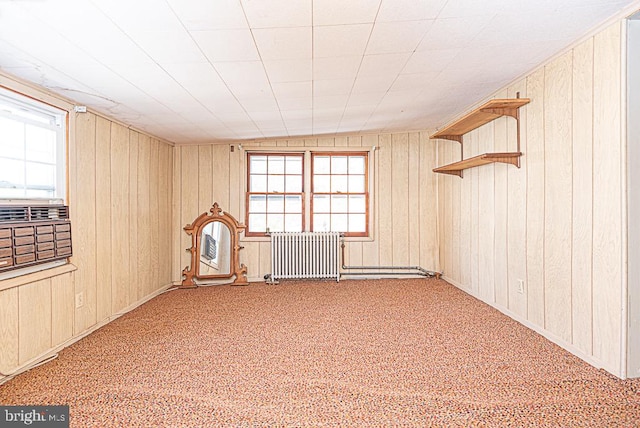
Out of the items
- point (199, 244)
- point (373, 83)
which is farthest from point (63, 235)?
point (373, 83)

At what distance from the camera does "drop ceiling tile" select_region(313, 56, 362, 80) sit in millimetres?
2585

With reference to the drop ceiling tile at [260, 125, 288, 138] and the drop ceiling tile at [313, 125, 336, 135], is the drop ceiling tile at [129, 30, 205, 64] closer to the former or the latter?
the drop ceiling tile at [260, 125, 288, 138]

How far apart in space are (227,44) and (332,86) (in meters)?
1.17

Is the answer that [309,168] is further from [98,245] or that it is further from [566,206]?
[566,206]

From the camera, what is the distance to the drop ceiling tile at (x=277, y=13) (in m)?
1.80

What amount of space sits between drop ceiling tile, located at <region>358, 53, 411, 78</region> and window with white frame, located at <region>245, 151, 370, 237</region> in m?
2.81

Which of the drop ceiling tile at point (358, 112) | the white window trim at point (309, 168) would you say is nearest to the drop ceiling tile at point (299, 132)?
the white window trim at point (309, 168)

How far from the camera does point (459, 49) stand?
8.46 feet

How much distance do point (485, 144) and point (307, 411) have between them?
329cm

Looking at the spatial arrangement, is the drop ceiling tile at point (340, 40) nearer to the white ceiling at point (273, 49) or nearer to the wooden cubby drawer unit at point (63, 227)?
the white ceiling at point (273, 49)

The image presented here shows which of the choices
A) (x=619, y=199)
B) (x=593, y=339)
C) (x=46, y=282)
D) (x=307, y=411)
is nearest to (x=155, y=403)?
(x=307, y=411)

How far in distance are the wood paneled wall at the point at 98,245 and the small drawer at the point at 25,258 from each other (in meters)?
0.14

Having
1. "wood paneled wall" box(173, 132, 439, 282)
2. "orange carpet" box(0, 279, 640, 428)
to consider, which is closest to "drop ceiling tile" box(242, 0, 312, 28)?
"orange carpet" box(0, 279, 640, 428)

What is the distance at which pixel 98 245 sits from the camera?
3496mm
